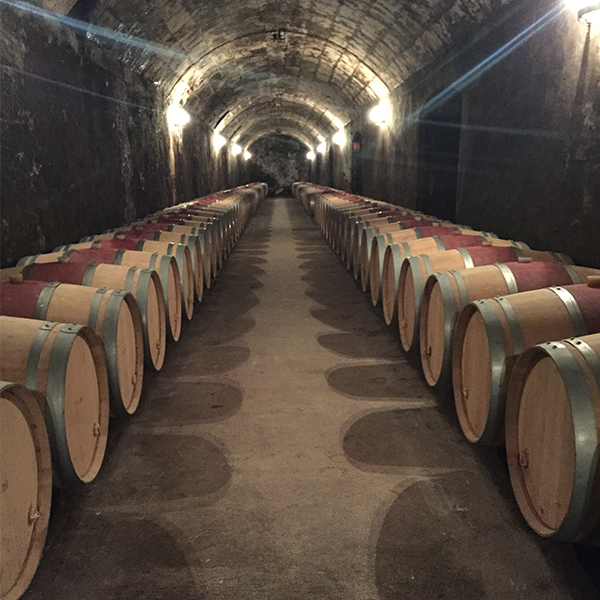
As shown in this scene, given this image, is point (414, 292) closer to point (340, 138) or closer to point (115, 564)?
point (115, 564)

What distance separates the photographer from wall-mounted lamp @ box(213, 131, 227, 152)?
17334mm

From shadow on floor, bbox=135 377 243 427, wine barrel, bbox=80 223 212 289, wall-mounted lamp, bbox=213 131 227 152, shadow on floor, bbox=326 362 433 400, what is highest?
wall-mounted lamp, bbox=213 131 227 152

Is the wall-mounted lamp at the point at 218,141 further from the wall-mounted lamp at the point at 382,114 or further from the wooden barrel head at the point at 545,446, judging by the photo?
the wooden barrel head at the point at 545,446

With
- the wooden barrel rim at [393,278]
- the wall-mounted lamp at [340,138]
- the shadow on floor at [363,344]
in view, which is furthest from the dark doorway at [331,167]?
the shadow on floor at [363,344]

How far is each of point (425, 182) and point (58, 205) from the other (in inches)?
243

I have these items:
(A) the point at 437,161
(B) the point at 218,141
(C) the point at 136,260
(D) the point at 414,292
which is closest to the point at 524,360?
(D) the point at 414,292

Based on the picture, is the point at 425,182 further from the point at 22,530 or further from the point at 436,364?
the point at 22,530

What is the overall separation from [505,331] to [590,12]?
10.2ft

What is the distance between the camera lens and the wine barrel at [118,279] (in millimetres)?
3178

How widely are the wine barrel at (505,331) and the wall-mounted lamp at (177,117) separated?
9685 mm

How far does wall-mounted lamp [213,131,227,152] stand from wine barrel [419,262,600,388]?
1563 centimetres

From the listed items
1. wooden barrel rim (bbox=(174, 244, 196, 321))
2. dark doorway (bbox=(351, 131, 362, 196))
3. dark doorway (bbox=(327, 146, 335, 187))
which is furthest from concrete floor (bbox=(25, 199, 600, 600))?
dark doorway (bbox=(327, 146, 335, 187))

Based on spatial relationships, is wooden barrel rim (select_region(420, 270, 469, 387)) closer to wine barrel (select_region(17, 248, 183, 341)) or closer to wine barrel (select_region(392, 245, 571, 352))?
wine barrel (select_region(392, 245, 571, 352))

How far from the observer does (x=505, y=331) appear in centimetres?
226
